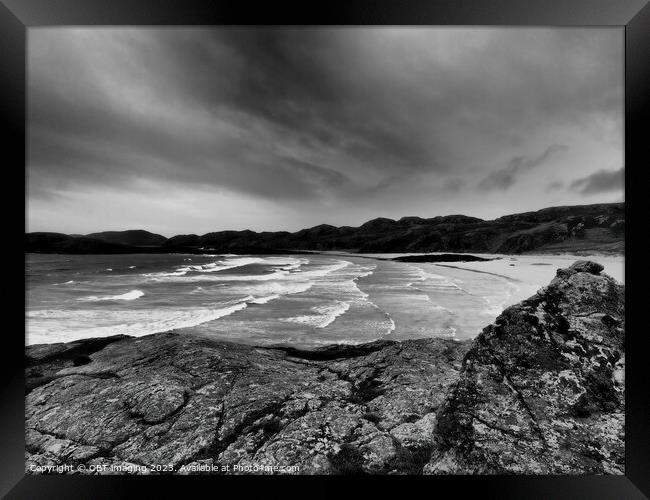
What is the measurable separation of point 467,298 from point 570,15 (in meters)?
5.58

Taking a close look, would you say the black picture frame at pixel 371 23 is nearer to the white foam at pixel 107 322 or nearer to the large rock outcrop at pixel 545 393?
the large rock outcrop at pixel 545 393

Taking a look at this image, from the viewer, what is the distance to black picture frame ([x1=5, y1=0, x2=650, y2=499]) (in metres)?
2.01

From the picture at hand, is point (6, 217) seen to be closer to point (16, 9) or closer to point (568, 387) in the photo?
A: point (16, 9)

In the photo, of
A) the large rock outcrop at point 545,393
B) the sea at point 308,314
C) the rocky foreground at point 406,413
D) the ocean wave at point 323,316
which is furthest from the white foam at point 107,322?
the large rock outcrop at point 545,393

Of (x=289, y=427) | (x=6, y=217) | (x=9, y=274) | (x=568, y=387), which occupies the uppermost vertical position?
(x=6, y=217)

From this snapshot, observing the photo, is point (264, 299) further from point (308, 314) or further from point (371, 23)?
point (371, 23)

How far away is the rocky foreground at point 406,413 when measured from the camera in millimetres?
1917

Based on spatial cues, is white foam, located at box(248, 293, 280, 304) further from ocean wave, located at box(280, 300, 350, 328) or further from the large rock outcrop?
the large rock outcrop

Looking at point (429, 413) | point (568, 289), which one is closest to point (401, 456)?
point (429, 413)

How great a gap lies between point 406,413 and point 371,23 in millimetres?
3381

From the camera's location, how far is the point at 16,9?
2.10m

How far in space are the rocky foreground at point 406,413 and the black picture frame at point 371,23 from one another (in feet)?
0.37

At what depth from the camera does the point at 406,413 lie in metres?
2.29

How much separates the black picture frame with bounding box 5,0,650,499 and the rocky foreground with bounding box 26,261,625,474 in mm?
112
